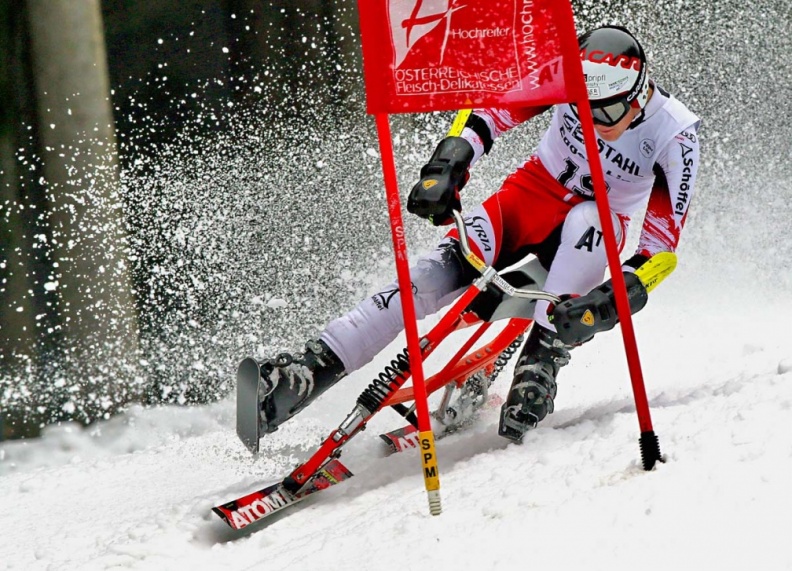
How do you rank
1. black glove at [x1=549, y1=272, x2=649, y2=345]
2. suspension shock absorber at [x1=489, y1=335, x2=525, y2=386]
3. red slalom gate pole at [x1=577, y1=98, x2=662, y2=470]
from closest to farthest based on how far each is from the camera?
1. red slalom gate pole at [x1=577, y1=98, x2=662, y2=470]
2. black glove at [x1=549, y1=272, x2=649, y2=345]
3. suspension shock absorber at [x1=489, y1=335, x2=525, y2=386]

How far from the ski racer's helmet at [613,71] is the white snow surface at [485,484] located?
104 cm

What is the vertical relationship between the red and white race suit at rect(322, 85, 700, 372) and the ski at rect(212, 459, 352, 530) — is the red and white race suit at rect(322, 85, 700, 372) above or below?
above

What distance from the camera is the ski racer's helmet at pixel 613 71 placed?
111 inches

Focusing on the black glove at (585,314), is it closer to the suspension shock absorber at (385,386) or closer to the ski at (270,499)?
the suspension shock absorber at (385,386)

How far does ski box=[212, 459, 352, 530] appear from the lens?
9.07 ft

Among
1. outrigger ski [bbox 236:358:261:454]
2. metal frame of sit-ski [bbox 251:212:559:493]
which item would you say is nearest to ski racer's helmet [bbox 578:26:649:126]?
metal frame of sit-ski [bbox 251:212:559:493]

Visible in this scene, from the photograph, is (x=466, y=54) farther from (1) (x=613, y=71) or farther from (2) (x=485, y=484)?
(2) (x=485, y=484)

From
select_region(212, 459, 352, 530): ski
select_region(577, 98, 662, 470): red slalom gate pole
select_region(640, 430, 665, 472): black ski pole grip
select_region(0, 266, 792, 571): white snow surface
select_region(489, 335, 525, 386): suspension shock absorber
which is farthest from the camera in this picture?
select_region(489, 335, 525, 386): suspension shock absorber

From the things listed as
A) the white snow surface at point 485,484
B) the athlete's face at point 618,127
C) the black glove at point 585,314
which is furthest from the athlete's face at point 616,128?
the white snow surface at point 485,484

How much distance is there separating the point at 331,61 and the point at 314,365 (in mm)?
3406

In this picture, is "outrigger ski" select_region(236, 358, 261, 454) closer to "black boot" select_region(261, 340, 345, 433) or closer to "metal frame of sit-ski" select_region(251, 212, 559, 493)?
"black boot" select_region(261, 340, 345, 433)

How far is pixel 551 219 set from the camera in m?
3.26

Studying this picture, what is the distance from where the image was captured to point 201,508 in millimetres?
2928

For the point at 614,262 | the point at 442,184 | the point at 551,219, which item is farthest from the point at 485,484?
the point at 551,219
